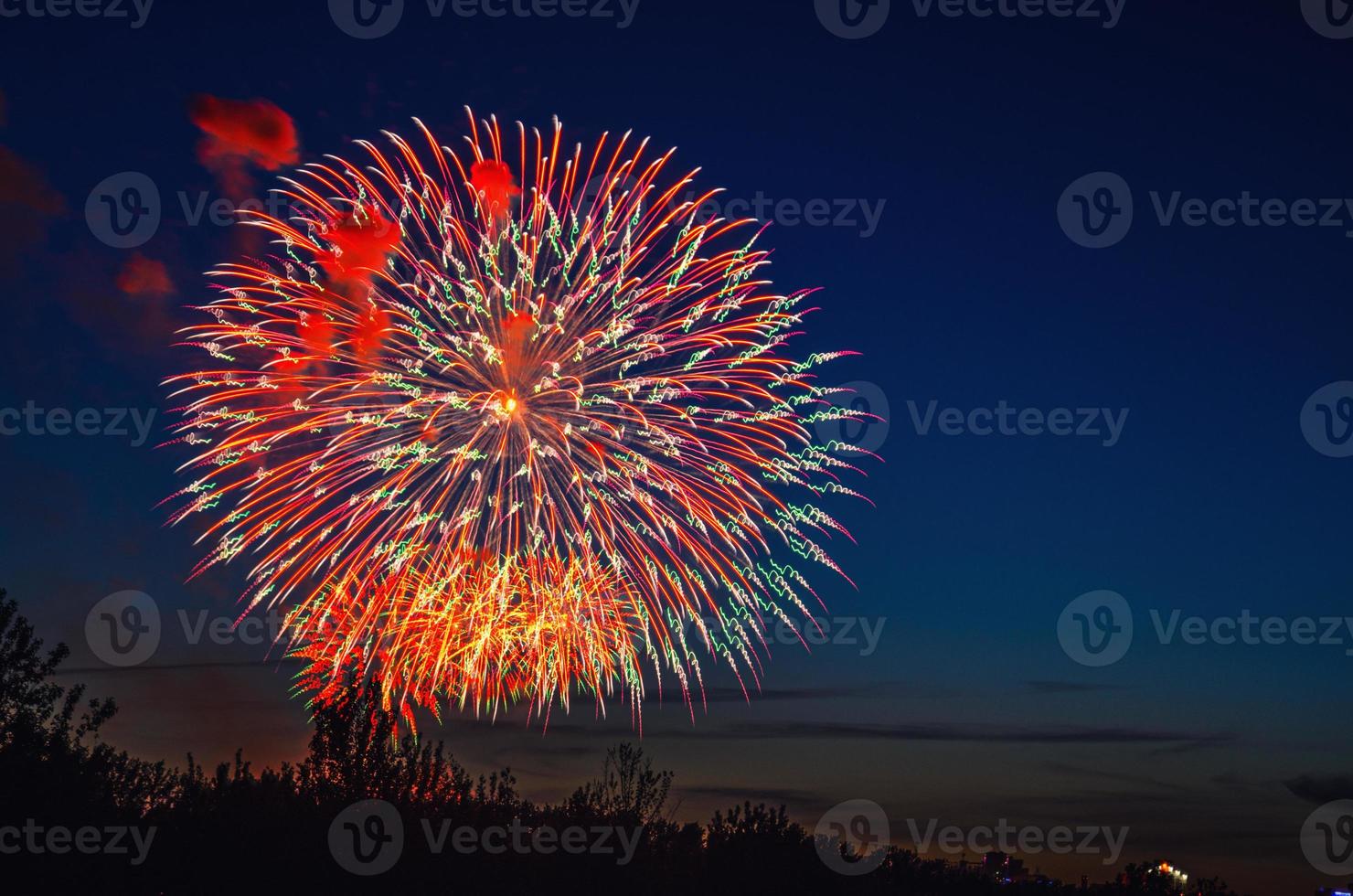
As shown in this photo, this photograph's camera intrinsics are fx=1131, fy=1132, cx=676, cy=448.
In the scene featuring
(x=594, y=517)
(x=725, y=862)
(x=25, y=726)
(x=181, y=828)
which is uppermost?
(x=594, y=517)

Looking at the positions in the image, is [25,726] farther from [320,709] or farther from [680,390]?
[680,390]

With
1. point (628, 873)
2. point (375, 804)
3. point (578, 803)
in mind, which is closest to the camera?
point (375, 804)

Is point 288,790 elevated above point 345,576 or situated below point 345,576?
below

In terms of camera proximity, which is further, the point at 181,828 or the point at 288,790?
the point at 288,790

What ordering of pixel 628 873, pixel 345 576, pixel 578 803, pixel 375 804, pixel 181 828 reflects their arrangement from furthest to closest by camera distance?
pixel 345 576, pixel 578 803, pixel 628 873, pixel 375 804, pixel 181 828

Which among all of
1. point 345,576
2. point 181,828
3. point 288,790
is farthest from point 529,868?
point 345,576

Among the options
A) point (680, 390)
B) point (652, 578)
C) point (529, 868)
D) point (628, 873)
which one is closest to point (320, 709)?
point (529, 868)
